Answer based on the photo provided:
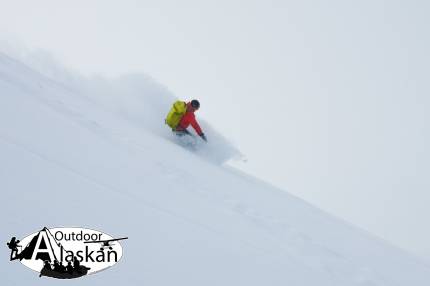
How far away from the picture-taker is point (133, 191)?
4980 mm

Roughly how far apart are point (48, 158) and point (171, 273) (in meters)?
2.09

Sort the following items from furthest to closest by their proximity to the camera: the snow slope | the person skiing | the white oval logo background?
the person skiing, the snow slope, the white oval logo background

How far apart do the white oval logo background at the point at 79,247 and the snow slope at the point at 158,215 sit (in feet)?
0.26

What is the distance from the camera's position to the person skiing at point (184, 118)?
481 inches

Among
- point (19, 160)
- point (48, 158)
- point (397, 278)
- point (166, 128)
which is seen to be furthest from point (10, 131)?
point (166, 128)

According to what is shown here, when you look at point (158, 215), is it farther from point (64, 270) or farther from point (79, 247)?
point (64, 270)

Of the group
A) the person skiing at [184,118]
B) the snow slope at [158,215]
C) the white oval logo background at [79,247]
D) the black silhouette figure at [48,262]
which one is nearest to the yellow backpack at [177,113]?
the person skiing at [184,118]

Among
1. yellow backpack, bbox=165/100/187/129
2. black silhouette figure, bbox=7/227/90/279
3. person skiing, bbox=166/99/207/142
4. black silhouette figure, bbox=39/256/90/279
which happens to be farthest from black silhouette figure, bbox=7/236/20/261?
yellow backpack, bbox=165/100/187/129

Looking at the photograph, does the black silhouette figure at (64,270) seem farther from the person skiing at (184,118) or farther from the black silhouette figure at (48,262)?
the person skiing at (184,118)

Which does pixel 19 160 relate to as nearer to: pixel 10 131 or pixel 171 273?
pixel 10 131

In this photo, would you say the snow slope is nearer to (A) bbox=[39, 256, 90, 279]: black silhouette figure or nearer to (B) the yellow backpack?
(A) bbox=[39, 256, 90, 279]: black silhouette figure

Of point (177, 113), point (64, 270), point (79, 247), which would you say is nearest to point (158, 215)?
point (79, 247)

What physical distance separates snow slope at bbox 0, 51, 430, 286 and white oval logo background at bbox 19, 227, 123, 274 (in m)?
0.08

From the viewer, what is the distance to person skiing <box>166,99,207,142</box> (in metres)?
12.2
